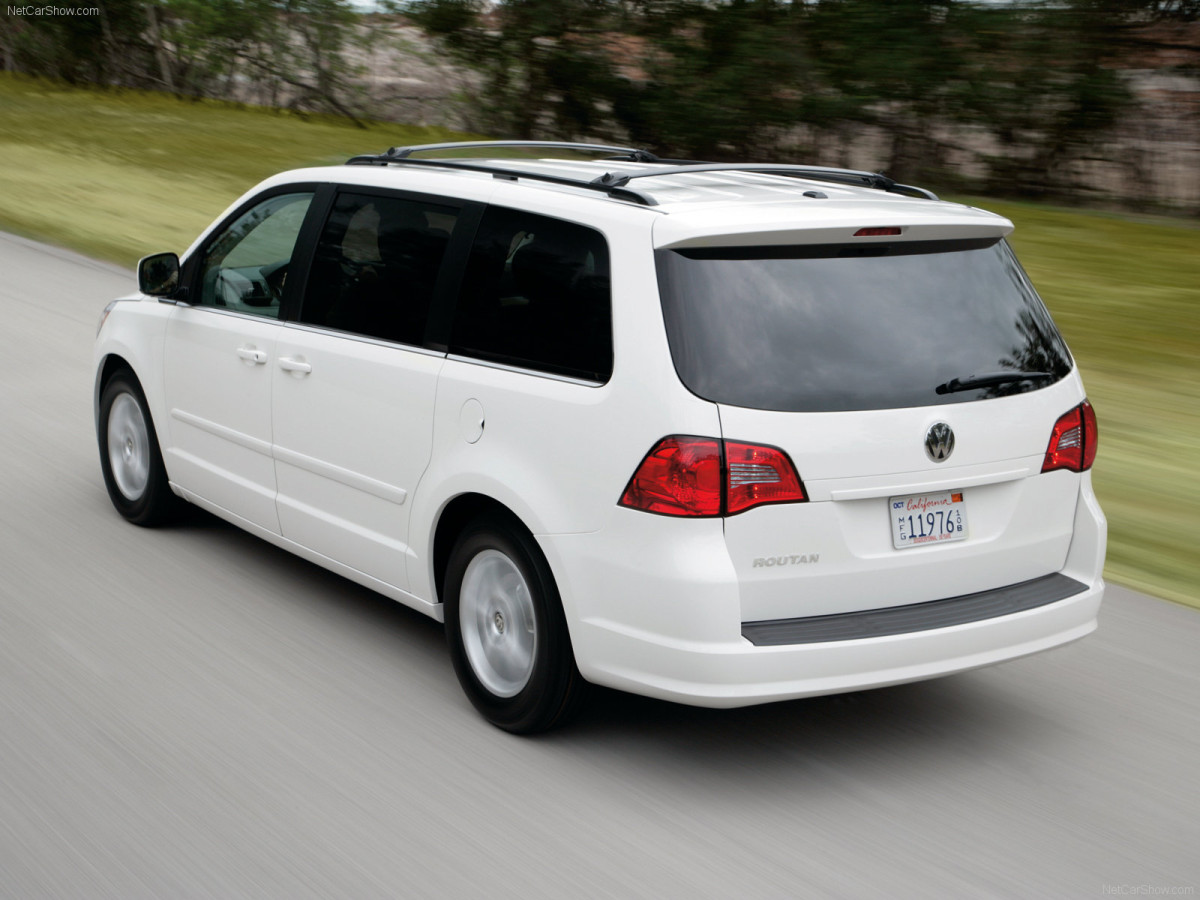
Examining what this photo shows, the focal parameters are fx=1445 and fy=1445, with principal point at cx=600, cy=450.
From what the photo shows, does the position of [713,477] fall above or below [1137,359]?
above

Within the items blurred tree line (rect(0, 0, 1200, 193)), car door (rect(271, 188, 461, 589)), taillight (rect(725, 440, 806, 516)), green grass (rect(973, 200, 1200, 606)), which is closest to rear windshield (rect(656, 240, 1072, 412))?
taillight (rect(725, 440, 806, 516))

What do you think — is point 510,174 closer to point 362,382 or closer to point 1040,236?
point 362,382

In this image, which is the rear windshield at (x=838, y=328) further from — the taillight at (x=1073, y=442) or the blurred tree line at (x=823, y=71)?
the blurred tree line at (x=823, y=71)

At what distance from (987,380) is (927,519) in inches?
19.3

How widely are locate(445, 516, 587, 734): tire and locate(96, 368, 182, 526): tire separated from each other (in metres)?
2.38

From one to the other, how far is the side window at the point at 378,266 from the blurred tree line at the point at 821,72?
13.8 metres

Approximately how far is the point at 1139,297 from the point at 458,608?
33.1ft

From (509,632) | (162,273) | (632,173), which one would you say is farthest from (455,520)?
(162,273)

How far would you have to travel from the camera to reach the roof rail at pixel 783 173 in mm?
4615

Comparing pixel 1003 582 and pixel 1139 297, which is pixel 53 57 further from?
pixel 1003 582

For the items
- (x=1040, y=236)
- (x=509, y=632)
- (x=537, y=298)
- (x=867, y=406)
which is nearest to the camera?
(x=867, y=406)

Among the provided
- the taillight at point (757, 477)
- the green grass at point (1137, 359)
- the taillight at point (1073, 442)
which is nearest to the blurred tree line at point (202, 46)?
the green grass at point (1137, 359)

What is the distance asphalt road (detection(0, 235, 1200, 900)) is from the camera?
3707 millimetres

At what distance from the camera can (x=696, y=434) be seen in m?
3.96
